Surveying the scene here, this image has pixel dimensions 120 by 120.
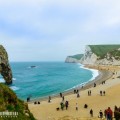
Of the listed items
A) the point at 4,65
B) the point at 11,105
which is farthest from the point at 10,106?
the point at 4,65

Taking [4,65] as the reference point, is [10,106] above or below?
above

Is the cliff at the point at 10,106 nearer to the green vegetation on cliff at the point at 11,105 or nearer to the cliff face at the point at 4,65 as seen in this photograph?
the green vegetation on cliff at the point at 11,105

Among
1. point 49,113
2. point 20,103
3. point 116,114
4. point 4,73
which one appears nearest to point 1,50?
point 4,73

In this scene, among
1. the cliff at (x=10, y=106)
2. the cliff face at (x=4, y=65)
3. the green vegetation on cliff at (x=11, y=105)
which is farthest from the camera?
the cliff face at (x=4, y=65)

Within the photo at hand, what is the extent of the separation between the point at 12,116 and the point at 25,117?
0.89 meters

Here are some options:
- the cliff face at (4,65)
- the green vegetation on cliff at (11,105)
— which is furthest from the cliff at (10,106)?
the cliff face at (4,65)

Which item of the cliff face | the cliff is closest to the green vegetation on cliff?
the cliff

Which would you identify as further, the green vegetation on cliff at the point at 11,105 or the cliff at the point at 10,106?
the green vegetation on cliff at the point at 11,105

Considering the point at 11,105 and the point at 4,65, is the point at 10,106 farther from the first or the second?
the point at 4,65

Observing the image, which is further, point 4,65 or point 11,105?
point 4,65

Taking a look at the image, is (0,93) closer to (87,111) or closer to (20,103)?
(20,103)

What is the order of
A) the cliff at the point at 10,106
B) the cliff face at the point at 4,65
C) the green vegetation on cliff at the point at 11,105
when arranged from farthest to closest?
the cliff face at the point at 4,65 → the green vegetation on cliff at the point at 11,105 → the cliff at the point at 10,106

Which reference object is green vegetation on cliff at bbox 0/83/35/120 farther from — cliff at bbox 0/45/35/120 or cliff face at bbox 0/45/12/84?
cliff face at bbox 0/45/12/84

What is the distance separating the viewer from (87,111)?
136 feet
